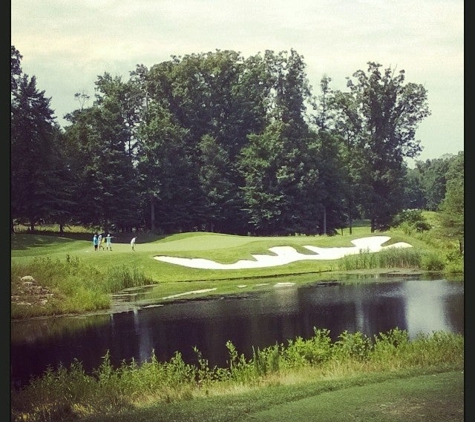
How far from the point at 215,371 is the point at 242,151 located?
2475 mm

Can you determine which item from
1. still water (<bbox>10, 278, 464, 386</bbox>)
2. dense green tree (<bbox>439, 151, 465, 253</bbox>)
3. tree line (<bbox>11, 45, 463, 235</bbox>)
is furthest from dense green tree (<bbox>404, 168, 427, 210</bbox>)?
still water (<bbox>10, 278, 464, 386</bbox>)

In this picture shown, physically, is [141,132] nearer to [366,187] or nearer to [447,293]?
[366,187]

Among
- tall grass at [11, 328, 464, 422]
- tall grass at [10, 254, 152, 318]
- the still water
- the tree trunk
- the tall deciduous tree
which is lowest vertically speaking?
tall grass at [11, 328, 464, 422]

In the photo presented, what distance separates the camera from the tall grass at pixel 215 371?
6652 millimetres

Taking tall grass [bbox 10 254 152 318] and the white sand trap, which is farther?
the white sand trap

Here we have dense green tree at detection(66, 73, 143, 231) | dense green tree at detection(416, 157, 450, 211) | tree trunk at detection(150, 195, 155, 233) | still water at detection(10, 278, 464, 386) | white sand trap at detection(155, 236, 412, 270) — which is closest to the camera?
still water at detection(10, 278, 464, 386)

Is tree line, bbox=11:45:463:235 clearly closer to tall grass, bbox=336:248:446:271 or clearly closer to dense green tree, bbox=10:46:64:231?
dense green tree, bbox=10:46:64:231

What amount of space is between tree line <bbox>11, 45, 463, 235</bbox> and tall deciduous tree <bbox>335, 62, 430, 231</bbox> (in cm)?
1

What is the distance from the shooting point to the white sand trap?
771cm

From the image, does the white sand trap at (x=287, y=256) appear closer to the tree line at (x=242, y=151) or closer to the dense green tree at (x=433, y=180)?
the tree line at (x=242, y=151)

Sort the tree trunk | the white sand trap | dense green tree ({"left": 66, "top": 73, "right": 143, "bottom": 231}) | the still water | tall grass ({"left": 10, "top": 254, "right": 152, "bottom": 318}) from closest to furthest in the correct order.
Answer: the still water, tall grass ({"left": 10, "top": 254, "right": 152, "bottom": 318}), dense green tree ({"left": 66, "top": 73, "right": 143, "bottom": 231}), the tree trunk, the white sand trap

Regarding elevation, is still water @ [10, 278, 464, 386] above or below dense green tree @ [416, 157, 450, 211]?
below

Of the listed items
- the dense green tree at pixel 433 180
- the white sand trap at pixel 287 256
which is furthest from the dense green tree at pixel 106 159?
the dense green tree at pixel 433 180

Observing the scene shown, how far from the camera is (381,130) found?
8.05 meters
